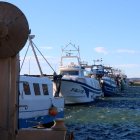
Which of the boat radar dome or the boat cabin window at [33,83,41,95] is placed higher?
the boat radar dome

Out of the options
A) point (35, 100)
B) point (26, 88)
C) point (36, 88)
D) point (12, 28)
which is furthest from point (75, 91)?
point (12, 28)

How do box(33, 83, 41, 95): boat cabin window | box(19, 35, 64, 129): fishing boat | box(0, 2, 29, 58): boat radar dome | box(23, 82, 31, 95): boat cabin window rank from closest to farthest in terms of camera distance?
box(0, 2, 29, 58): boat radar dome, box(19, 35, 64, 129): fishing boat, box(23, 82, 31, 95): boat cabin window, box(33, 83, 41, 95): boat cabin window

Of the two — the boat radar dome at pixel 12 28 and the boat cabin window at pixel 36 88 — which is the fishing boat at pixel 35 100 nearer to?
the boat cabin window at pixel 36 88

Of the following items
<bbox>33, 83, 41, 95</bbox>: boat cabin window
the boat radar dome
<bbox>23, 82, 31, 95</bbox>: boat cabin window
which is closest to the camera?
the boat radar dome

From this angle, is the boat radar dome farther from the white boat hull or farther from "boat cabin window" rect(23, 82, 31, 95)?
the white boat hull

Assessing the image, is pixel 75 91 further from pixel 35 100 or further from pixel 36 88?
pixel 35 100

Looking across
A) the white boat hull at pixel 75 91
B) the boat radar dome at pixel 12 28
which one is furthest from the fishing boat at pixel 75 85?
the boat radar dome at pixel 12 28

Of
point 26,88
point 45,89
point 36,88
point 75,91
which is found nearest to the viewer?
point 26,88

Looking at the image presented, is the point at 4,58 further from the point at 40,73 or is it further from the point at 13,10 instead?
the point at 40,73

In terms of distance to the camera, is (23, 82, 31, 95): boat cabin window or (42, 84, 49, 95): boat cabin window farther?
(42, 84, 49, 95): boat cabin window

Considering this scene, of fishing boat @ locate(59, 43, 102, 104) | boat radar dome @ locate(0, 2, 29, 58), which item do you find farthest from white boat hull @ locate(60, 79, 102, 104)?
boat radar dome @ locate(0, 2, 29, 58)

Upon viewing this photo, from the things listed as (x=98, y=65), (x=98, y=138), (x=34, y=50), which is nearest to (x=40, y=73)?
(x=34, y=50)

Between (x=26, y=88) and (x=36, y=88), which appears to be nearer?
(x=26, y=88)

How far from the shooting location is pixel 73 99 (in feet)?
149
